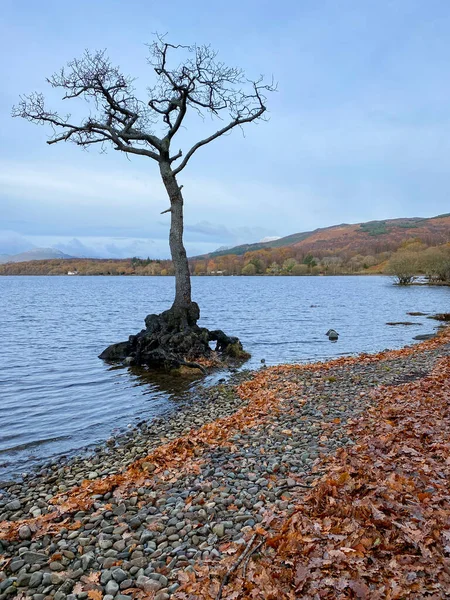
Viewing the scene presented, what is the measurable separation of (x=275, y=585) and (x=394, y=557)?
3.96 feet

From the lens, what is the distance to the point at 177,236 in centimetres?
1967

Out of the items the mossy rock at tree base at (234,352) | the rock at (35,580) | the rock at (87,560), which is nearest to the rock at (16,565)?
the rock at (35,580)

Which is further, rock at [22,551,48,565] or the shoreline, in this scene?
rock at [22,551,48,565]

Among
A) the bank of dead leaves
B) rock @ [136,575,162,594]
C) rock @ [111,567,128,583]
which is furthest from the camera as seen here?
rock @ [111,567,128,583]

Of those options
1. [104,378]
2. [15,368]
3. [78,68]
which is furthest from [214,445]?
[78,68]

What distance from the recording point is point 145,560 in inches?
191

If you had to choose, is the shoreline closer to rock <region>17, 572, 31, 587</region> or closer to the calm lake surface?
rock <region>17, 572, 31, 587</region>

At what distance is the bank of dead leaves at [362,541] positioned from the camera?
386 centimetres

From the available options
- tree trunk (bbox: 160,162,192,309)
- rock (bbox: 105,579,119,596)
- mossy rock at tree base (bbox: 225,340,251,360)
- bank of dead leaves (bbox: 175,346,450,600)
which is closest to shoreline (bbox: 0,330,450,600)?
rock (bbox: 105,579,119,596)

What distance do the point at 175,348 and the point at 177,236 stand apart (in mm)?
5148

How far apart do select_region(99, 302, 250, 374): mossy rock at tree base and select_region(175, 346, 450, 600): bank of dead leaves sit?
11.9 meters

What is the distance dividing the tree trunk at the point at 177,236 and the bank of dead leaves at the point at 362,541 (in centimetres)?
1384

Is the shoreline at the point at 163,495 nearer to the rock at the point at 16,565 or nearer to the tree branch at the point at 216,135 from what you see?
the rock at the point at 16,565

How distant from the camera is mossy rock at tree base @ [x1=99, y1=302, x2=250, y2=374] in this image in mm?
18312
